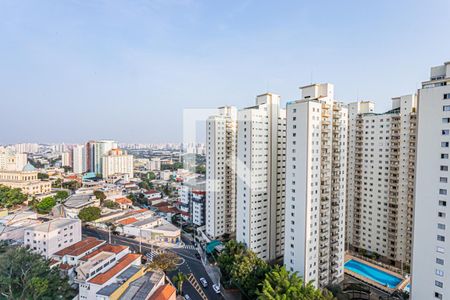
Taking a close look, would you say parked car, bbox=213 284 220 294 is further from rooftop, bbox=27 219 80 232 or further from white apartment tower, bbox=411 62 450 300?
rooftop, bbox=27 219 80 232

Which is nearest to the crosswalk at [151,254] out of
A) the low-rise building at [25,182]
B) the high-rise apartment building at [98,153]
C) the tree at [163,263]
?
the tree at [163,263]

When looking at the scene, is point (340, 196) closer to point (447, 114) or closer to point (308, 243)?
point (308, 243)

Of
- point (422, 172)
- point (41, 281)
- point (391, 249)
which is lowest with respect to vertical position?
point (391, 249)

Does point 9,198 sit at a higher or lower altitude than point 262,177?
lower

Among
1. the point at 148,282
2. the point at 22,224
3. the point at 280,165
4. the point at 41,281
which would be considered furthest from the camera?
the point at 22,224

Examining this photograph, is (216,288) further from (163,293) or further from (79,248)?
(79,248)

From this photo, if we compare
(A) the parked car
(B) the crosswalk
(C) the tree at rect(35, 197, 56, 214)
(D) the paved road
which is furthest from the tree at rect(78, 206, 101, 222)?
(A) the parked car

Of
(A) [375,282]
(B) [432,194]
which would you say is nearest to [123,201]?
(A) [375,282]

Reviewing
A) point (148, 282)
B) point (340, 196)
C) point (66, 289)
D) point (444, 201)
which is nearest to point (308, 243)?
point (340, 196)
